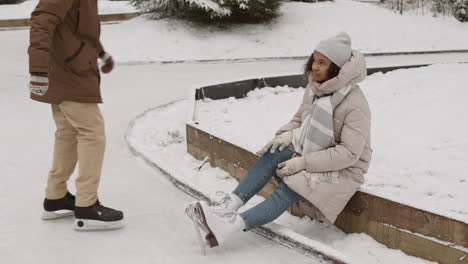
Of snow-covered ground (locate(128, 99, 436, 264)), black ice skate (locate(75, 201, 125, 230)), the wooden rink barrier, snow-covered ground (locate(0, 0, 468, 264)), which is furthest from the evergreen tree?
black ice skate (locate(75, 201, 125, 230))

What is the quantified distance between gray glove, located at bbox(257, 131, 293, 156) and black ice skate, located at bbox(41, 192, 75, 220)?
1.37 m

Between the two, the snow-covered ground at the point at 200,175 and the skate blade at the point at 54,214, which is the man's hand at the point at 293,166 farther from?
the skate blade at the point at 54,214

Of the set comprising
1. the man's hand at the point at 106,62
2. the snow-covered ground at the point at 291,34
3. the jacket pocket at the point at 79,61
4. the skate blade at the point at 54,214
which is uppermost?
the jacket pocket at the point at 79,61

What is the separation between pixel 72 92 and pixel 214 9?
10.9 m

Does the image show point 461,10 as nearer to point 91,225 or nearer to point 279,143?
point 279,143

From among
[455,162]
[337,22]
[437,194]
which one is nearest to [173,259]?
[437,194]

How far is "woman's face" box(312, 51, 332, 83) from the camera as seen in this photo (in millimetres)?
3459

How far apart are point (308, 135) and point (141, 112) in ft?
14.3

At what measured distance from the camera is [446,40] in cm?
1603

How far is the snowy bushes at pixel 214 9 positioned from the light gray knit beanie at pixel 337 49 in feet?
35.7

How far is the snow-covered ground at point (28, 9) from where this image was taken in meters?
19.6

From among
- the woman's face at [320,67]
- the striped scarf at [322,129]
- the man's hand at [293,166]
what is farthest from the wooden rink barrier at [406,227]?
the woman's face at [320,67]

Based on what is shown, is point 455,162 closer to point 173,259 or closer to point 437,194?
point 437,194

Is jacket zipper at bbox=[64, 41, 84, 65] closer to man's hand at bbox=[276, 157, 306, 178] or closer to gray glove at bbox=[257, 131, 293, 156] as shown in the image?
gray glove at bbox=[257, 131, 293, 156]
